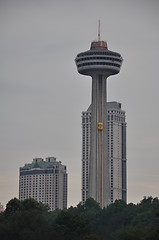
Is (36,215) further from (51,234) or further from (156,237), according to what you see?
(156,237)

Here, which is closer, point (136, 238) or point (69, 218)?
point (136, 238)

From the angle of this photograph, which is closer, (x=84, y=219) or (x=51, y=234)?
(x=51, y=234)

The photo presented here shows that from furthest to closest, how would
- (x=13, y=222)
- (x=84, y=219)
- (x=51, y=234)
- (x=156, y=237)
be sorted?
(x=84, y=219) → (x=13, y=222) → (x=51, y=234) → (x=156, y=237)

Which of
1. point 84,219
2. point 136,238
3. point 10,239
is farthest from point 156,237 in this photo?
point 84,219

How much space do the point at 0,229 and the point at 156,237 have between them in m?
35.1

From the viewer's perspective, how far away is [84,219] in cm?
19262

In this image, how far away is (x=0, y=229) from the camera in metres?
169

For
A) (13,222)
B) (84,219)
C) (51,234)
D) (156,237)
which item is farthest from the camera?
(84,219)

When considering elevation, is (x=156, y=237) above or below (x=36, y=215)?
below

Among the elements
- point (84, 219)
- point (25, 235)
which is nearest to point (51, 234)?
point (25, 235)

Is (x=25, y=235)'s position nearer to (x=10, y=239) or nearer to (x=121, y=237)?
(x=10, y=239)

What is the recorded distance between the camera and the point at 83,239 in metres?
168

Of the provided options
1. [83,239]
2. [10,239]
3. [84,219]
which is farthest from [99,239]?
[84,219]

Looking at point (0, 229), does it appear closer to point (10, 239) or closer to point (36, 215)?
point (10, 239)
